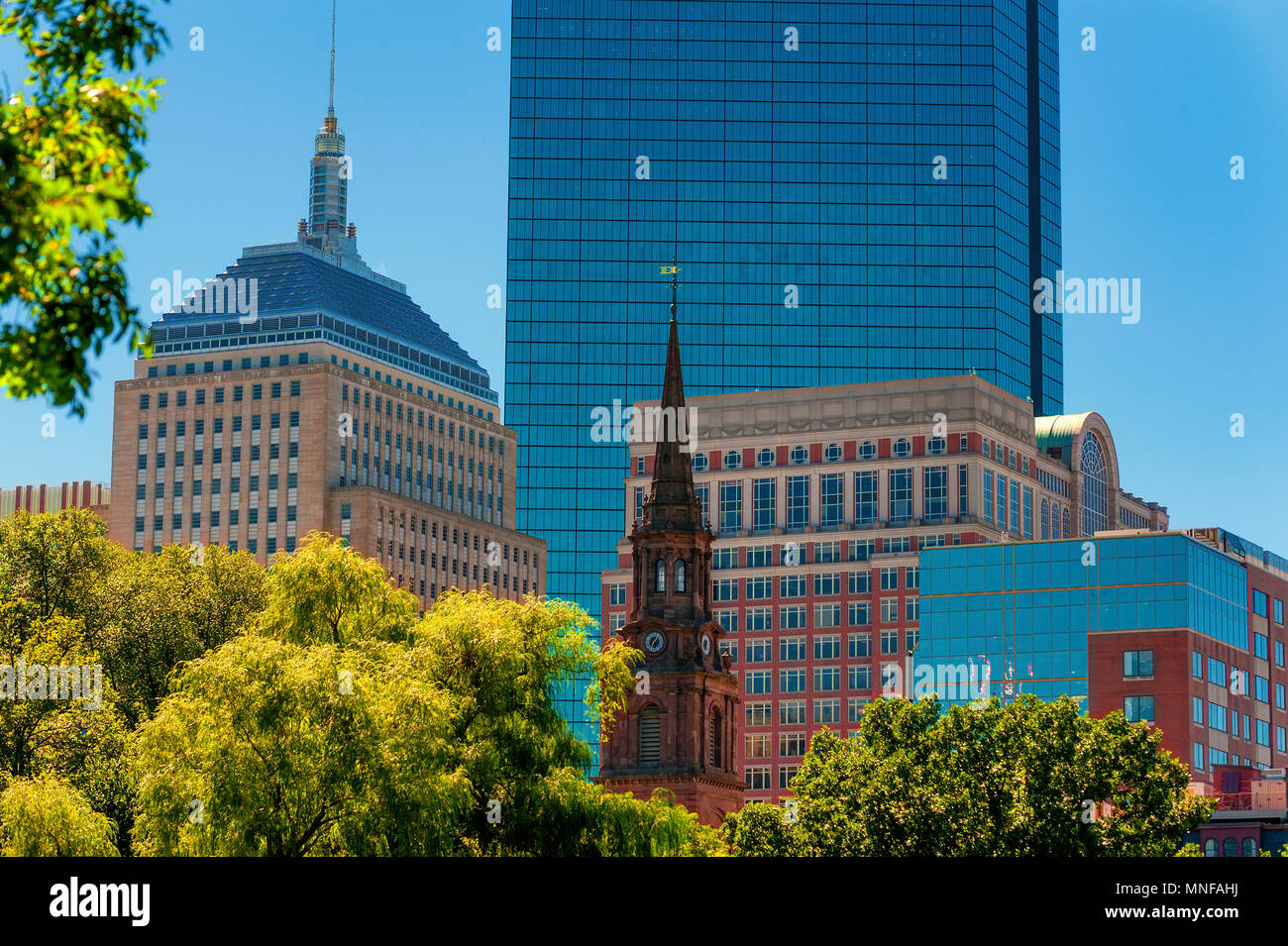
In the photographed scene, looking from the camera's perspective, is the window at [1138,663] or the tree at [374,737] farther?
the window at [1138,663]

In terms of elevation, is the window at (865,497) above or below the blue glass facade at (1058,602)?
above

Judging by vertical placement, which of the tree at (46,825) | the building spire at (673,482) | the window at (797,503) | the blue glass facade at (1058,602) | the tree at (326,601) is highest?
the window at (797,503)

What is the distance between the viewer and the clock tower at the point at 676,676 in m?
122

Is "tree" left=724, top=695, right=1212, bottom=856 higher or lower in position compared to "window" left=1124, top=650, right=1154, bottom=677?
lower

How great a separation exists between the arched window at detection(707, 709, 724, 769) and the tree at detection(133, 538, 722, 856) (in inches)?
2206

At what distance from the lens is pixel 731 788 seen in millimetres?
124125

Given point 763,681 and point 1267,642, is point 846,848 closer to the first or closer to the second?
point 1267,642

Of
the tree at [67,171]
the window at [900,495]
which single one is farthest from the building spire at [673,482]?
the tree at [67,171]

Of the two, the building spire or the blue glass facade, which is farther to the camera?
the blue glass facade

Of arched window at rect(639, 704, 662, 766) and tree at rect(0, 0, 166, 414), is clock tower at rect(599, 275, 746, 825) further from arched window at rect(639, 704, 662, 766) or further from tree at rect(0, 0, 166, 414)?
tree at rect(0, 0, 166, 414)

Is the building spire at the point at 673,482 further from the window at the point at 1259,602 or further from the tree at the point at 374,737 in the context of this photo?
the tree at the point at 374,737

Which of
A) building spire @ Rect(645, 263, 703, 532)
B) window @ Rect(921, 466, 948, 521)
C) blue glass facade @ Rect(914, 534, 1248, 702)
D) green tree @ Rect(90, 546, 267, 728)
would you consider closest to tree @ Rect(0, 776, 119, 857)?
green tree @ Rect(90, 546, 267, 728)

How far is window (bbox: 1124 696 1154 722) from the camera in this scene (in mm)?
134500

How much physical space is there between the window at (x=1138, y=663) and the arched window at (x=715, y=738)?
28.0m
